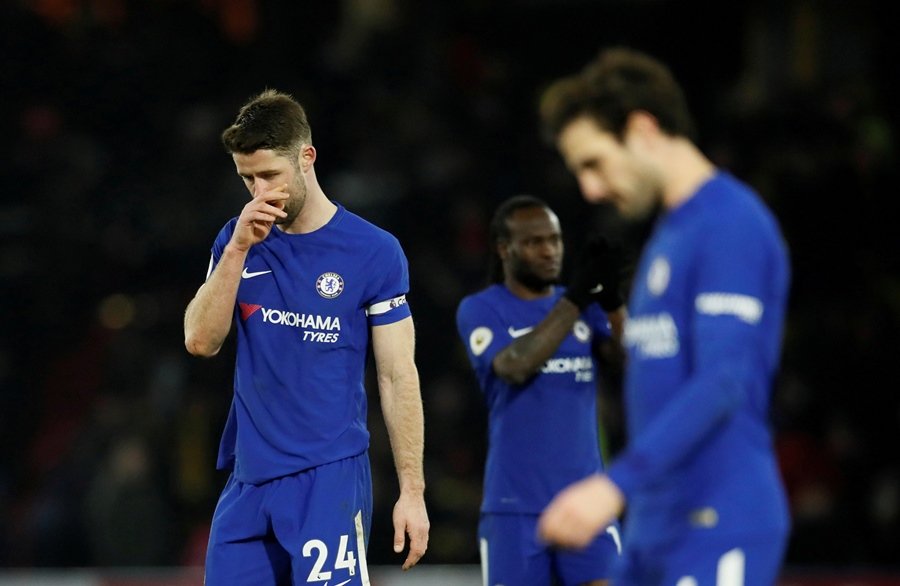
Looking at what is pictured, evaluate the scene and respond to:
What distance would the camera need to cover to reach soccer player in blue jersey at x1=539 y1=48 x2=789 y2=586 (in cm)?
299

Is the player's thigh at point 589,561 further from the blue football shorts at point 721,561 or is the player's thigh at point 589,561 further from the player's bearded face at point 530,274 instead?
the blue football shorts at point 721,561

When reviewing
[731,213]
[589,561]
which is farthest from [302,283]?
[731,213]

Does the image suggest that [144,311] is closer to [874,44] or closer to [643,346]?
[874,44]

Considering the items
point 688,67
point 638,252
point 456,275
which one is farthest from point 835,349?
point 688,67

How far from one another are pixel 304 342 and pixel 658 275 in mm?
1820

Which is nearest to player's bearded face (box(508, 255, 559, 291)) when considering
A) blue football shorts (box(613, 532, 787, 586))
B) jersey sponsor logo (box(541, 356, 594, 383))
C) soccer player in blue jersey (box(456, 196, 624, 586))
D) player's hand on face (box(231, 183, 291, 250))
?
soccer player in blue jersey (box(456, 196, 624, 586))

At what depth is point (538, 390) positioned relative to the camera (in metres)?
5.80

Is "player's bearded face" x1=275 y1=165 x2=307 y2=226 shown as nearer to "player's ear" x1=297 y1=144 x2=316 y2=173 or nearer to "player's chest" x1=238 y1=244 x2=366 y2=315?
"player's ear" x1=297 y1=144 x2=316 y2=173

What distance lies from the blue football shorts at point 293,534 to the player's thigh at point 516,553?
108cm

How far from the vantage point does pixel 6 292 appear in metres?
12.1

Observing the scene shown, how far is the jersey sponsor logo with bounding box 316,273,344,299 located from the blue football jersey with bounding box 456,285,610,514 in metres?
1.23

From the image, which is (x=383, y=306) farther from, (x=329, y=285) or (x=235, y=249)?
(x=235, y=249)

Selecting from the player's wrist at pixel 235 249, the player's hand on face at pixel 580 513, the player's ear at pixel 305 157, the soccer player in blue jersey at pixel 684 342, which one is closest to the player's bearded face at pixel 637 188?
the soccer player in blue jersey at pixel 684 342

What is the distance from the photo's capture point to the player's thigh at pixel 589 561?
5.57m
